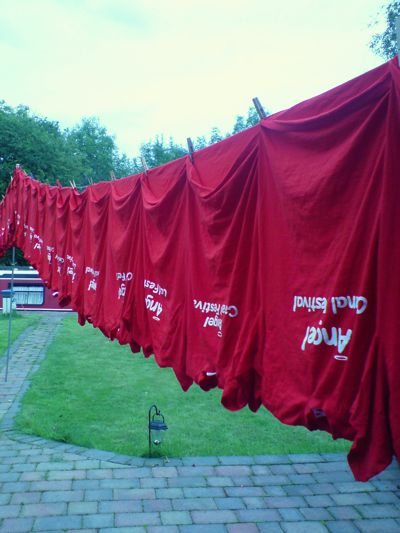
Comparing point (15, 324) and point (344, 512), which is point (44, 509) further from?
point (15, 324)

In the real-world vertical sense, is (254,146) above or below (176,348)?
above

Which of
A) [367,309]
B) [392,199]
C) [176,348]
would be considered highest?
[392,199]

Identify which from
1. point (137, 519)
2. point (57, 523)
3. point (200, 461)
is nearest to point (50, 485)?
point (57, 523)

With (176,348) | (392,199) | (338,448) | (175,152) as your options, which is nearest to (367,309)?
(392,199)

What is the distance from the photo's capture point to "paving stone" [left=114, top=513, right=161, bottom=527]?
161 inches

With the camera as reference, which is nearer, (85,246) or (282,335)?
(282,335)

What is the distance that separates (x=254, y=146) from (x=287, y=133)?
262mm

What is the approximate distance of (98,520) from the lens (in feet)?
13.5

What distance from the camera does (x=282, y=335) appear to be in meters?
2.07

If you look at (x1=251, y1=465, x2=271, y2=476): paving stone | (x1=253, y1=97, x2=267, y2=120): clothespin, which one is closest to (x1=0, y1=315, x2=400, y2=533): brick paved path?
(x1=251, y1=465, x2=271, y2=476): paving stone

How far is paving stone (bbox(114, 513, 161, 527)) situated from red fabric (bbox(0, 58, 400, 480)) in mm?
1562

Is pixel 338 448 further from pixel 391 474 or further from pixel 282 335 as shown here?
pixel 282 335

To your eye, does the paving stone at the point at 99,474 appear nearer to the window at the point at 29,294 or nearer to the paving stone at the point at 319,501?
the paving stone at the point at 319,501

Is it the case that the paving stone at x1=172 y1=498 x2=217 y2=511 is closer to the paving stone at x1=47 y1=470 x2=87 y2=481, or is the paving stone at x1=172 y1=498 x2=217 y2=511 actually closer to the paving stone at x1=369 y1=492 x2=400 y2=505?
the paving stone at x1=47 y1=470 x2=87 y2=481
